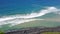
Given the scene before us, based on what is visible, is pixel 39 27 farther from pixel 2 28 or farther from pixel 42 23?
pixel 2 28

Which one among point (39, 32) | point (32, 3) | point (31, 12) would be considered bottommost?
point (39, 32)

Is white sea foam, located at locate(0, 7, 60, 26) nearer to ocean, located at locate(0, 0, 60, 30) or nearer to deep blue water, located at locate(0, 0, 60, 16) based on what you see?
ocean, located at locate(0, 0, 60, 30)

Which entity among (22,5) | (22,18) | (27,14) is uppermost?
(22,5)

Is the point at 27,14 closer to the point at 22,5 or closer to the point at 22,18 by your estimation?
the point at 22,18

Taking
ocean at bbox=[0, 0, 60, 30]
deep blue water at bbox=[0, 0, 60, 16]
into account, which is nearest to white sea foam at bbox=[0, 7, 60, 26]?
ocean at bbox=[0, 0, 60, 30]

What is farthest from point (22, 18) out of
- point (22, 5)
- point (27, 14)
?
point (22, 5)

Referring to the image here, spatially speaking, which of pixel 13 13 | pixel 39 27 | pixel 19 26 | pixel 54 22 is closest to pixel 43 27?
pixel 39 27

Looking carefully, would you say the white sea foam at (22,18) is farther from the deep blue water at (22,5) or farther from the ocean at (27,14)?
the deep blue water at (22,5)

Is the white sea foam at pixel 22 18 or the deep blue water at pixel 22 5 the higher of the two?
the deep blue water at pixel 22 5

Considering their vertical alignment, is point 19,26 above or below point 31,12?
below

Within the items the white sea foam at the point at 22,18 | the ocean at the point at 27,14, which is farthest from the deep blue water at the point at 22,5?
the white sea foam at the point at 22,18

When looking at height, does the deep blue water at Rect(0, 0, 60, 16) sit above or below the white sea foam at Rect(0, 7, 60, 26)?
above
